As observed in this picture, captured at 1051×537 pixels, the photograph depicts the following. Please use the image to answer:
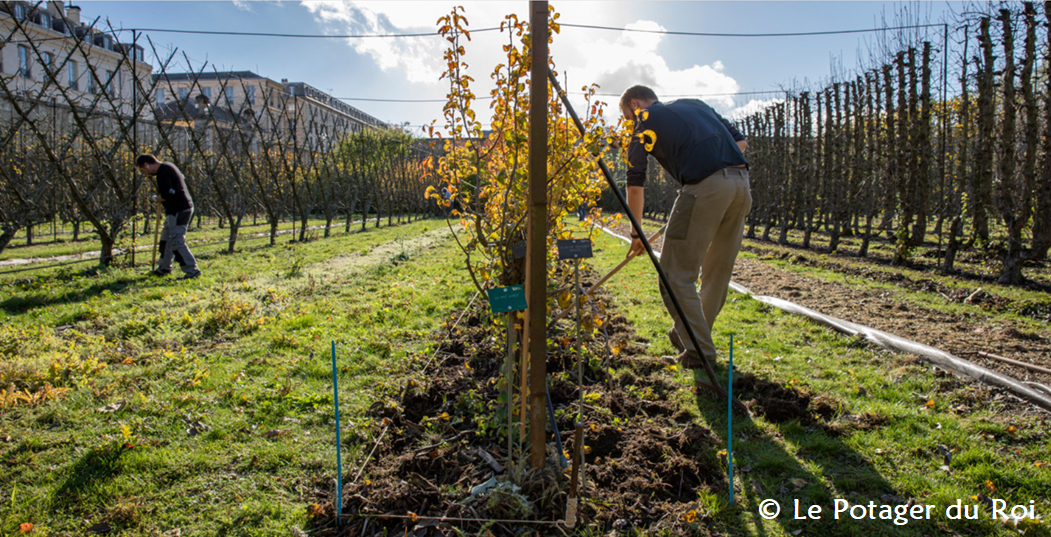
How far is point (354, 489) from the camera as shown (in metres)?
2.27

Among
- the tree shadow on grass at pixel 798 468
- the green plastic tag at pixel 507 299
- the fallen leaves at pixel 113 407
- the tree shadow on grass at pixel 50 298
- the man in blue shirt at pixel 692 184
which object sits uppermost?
the man in blue shirt at pixel 692 184

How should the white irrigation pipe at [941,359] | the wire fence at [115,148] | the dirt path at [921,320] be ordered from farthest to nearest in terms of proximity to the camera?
the wire fence at [115,148] < the dirt path at [921,320] < the white irrigation pipe at [941,359]

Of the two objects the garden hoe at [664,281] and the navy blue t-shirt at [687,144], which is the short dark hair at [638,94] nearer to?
the navy blue t-shirt at [687,144]

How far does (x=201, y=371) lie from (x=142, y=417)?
66cm

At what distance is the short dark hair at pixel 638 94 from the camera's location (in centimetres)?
354

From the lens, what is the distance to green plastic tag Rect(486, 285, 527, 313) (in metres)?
2.01

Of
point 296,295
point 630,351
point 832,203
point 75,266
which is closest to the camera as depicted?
point 630,351

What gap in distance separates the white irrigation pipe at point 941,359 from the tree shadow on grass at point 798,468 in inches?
38.8

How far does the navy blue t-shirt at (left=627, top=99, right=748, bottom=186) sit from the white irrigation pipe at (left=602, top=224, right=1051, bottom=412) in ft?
6.68

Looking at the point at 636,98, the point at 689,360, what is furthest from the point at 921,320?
the point at 636,98

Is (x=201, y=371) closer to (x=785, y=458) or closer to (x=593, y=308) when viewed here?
(x=593, y=308)

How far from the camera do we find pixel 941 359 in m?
3.63

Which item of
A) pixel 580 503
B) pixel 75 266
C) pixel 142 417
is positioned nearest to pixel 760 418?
pixel 580 503

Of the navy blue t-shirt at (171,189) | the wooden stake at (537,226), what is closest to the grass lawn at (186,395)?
the wooden stake at (537,226)
